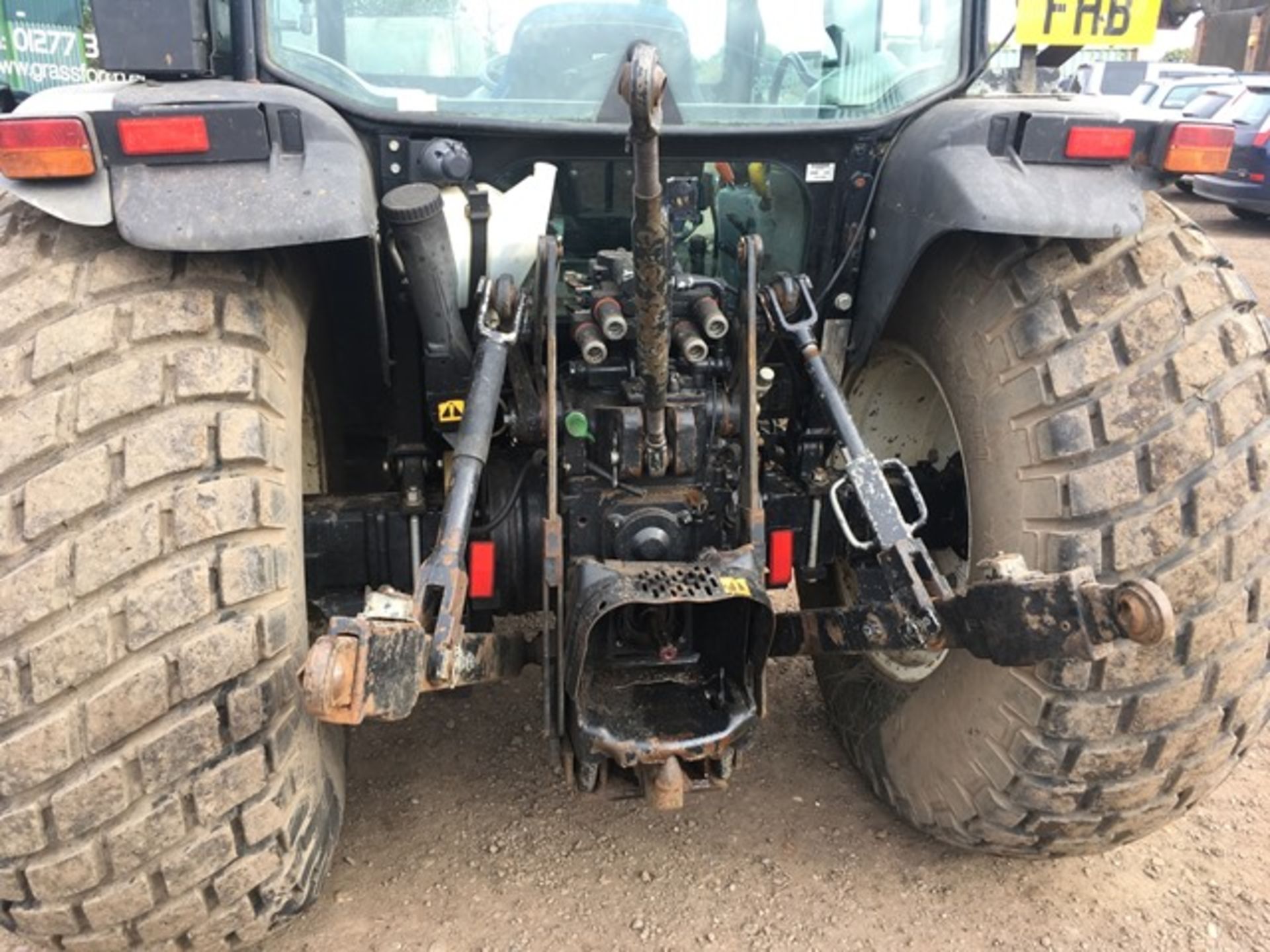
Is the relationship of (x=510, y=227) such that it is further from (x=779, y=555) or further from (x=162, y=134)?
(x=779, y=555)

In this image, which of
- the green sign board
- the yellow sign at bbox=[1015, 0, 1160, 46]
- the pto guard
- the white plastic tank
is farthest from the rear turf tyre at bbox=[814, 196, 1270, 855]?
the green sign board

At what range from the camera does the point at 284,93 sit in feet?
7.18

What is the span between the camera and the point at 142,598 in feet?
6.02

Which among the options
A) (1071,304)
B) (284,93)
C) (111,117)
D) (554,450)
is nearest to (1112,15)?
(1071,304)

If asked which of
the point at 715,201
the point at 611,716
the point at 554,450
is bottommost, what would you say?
the point at 611,716

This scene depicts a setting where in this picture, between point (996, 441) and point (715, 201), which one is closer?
point (996, 441)

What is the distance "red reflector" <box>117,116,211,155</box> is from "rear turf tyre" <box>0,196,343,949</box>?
7.6 inches

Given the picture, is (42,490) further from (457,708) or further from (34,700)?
(457,708)

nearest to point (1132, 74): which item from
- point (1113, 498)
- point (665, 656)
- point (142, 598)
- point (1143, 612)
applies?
point (1113, 498)

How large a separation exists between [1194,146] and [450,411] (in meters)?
1.64

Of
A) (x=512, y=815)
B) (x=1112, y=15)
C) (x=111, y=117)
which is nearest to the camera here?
(x=111, y=117)

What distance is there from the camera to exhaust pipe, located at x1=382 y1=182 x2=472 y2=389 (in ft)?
7.08

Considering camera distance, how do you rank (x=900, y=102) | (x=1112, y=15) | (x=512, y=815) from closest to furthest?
(x=1112, y=15)
(x=900, y=102)
(x=512, y=815)

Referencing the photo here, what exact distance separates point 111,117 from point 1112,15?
81.2 inches
